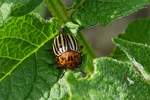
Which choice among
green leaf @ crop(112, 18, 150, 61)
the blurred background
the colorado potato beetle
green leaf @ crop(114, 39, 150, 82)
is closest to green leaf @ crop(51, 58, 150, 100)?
green leaf @ crop(114, 39, 150, 82)

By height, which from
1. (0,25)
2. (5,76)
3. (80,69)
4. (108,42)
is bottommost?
(108,42)

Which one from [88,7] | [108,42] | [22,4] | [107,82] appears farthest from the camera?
[108,42]

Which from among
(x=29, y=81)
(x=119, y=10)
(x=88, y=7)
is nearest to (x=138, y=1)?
(x=119, y=10)

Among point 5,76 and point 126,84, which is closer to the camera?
point 126,84

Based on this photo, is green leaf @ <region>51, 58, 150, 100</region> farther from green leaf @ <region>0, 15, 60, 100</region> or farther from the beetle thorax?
the beetle thorax

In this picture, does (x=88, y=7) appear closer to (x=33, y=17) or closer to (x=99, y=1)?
(x=99, y=1)

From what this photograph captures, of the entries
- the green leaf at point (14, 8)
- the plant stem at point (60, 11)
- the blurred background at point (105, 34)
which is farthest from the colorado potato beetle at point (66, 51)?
the blurred background at point (105, 34)
